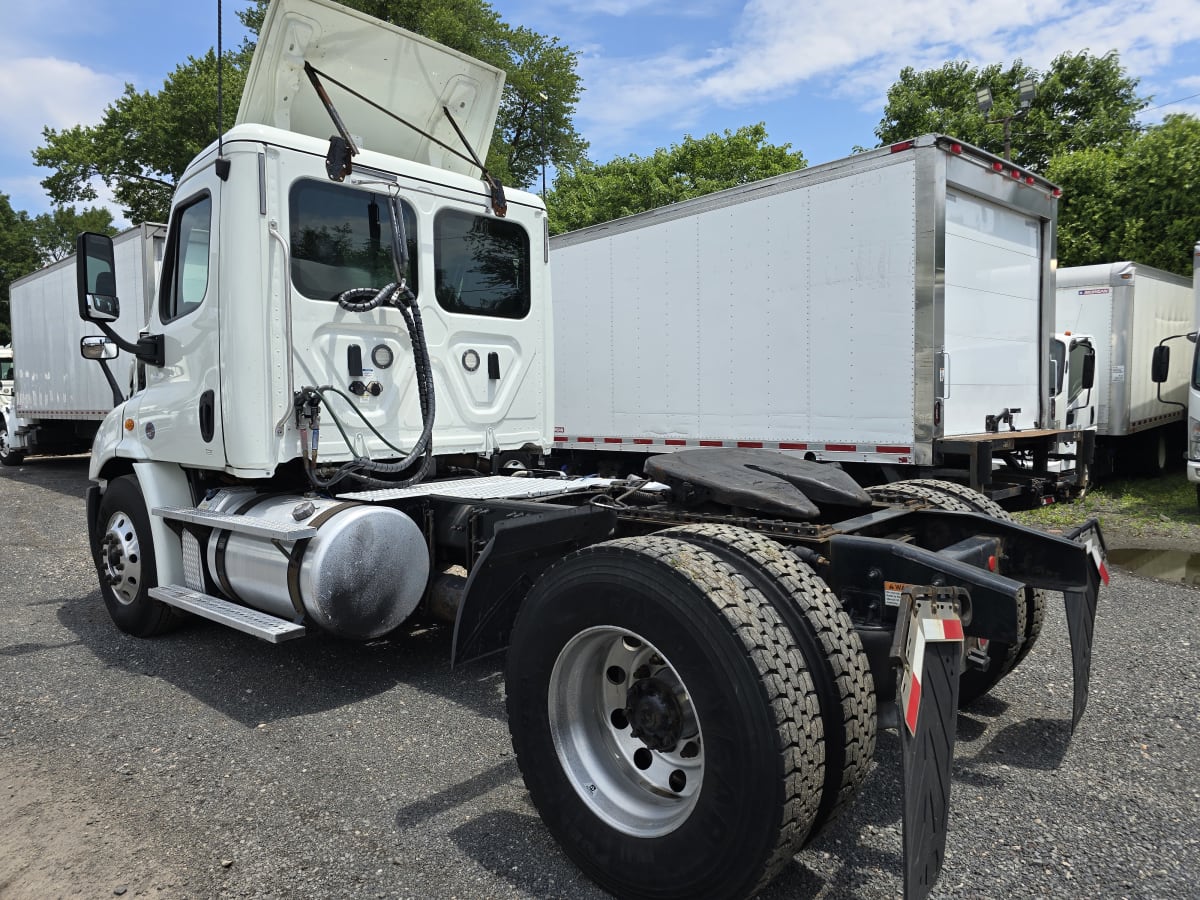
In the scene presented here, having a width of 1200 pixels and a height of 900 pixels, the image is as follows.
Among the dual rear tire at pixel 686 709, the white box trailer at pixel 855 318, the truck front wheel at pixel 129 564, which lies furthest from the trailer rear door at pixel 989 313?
the truck front wheel at pixel 129 564

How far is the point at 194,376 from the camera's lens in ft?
15.6

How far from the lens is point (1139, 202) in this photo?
1564cm

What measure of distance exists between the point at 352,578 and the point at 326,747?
2.51ft

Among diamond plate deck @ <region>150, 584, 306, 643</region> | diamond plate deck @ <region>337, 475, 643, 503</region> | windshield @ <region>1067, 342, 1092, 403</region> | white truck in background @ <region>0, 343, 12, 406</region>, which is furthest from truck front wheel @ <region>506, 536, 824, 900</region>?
white truck in background @ <region>0, 343, 12, 406</region>

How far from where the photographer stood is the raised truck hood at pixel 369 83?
4645 millimetres

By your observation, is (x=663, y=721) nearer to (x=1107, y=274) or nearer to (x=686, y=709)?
(x=686, y=709)

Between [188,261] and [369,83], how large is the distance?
59.7 inches

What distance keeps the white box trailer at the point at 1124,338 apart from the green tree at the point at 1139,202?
6.45 ft

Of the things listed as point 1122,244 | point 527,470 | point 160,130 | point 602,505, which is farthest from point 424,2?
point 602,505

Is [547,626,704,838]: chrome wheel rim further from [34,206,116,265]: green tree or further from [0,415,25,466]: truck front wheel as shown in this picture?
[34,206,116,265]: green tree

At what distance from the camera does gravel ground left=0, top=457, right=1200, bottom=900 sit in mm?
2713

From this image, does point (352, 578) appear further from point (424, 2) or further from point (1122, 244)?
point (424, 2)

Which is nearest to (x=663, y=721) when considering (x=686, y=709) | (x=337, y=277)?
(x=686, y=709)

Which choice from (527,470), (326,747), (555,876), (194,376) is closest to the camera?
(555,876)
